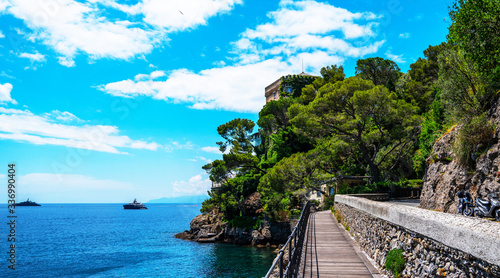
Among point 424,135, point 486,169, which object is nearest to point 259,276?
point 424,135

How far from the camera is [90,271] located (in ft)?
→ 114

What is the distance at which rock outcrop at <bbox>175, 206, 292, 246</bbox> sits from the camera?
1730 inches

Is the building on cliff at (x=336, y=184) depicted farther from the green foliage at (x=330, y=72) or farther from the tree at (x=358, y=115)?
the green foliage at (x=330, y=72)

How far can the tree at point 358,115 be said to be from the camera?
1139 inches

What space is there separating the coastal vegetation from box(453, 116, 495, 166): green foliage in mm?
33

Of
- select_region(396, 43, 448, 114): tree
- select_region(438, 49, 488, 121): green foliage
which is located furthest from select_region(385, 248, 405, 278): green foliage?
select_region(396, 43, 448, 114): tree

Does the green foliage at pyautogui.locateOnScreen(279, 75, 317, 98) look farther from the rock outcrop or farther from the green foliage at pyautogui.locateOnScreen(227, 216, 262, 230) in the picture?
the rock outcrop

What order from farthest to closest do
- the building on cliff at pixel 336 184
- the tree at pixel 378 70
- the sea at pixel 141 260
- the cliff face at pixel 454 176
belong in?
the tree at pixel 378 70 < the building on cliff at pixel 336 184 < the sea at pixel 141 260 < the cliff face at pixel 454 176

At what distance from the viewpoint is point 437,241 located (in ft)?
15.2

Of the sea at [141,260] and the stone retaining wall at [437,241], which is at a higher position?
the stone retaining wall at [437,241]

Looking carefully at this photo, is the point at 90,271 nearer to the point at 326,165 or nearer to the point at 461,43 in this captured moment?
the point at 326,165

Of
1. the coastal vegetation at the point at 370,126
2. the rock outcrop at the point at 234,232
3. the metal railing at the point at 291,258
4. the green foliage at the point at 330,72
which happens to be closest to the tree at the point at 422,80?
the coastal vegetation at the point at 370,126

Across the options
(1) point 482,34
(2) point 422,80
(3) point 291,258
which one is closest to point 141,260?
(3) point 291,258

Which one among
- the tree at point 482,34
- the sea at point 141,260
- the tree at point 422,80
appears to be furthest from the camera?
the tree at point 422,80
